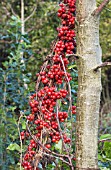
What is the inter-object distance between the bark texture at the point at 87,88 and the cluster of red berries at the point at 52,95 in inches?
1.4

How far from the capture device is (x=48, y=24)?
14.9 ft

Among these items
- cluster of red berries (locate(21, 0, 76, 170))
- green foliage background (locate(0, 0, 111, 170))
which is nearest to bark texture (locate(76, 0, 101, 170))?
cluster of red berries (locate(21, 0, 76, 170))

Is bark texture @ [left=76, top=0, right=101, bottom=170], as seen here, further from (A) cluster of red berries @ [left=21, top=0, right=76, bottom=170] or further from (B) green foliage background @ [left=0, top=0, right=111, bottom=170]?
(B) green foliage background @ [left=0, top=0, right=111, bottom=170]

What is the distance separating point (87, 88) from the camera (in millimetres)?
791

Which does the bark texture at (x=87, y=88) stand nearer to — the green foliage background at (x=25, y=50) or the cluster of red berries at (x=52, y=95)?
the cluster of red berries at (x=52, y=95)

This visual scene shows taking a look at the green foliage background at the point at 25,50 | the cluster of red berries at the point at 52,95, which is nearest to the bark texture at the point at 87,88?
the cluster of red berries at the point at 52,95

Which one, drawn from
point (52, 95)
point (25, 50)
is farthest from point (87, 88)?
point (25, 50)

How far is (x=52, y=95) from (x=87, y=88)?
0.09m

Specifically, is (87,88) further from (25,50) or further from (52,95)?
(25,50)

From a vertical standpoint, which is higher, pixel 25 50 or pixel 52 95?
pixel 25 50

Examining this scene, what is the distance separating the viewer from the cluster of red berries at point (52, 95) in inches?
32.1

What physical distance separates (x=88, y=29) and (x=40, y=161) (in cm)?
35

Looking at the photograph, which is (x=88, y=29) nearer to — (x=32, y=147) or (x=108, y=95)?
(x=32, y=147)

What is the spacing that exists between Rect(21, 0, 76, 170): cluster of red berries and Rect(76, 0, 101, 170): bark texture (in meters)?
0.04
